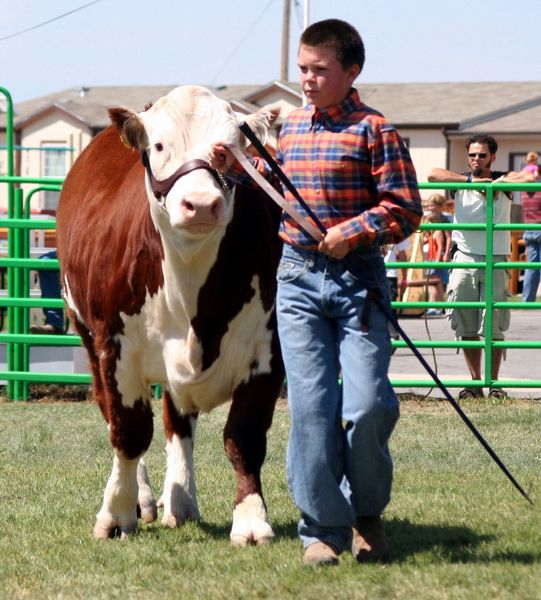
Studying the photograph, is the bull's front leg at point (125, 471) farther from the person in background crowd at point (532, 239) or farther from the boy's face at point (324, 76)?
the person in background crowd at point (532, 239)

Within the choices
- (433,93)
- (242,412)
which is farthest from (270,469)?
(433,93)

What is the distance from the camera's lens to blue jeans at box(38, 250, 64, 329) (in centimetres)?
1202

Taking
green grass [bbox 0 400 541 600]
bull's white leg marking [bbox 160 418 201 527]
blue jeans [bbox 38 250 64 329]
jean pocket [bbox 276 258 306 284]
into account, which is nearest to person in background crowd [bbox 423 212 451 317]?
blue jeans [bbox 38 250 64 329]

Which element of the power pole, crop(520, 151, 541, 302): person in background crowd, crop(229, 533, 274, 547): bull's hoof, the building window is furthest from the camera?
the power pole

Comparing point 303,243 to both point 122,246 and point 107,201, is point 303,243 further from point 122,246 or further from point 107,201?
point 107,201

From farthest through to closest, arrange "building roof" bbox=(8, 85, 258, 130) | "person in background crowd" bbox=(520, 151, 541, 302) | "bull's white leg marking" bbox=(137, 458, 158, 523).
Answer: "building roof" bbox=(8, 85, 258, 130)
"person in background crowd" bbox=(520, 151, 541, 302)
"bull's white leg marking" bbox=(137, 458, 158, 523)

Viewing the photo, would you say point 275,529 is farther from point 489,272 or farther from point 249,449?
point 489,272

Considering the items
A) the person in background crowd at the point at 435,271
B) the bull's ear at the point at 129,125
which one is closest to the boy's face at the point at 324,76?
the bull's ear at the point at 129,125

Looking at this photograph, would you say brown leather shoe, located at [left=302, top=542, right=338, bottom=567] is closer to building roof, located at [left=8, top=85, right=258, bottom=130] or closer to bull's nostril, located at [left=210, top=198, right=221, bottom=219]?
bull's nostril, located at [left=210, top=198, right=221, bottom=219]

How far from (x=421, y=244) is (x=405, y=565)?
13941 mm

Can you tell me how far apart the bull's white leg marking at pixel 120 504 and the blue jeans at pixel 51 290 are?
6.63 meters

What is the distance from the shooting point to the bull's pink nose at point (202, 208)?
4723mm

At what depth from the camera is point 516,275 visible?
2231 cm

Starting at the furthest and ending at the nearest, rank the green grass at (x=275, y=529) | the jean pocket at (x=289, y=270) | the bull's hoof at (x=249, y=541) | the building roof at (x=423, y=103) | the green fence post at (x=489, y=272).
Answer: the building roof at (x=423, y=103), the green fence post at (x=489, y=272), the bull's hoof at (x=249, y=541), the jean pocket at (x=289, y=270), the green grass at (x=275, y=529)
